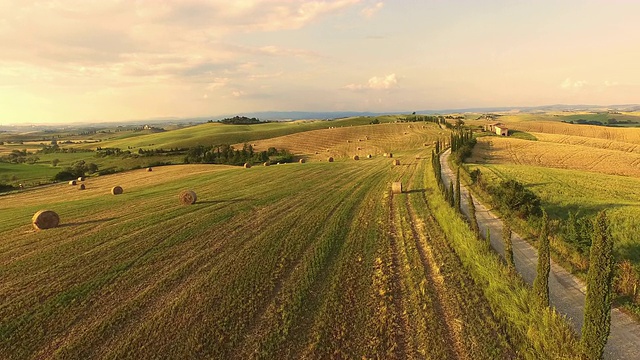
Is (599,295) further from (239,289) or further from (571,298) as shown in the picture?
(239,289)

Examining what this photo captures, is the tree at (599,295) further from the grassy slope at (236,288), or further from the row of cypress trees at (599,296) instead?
the grassy slope at (236,288)

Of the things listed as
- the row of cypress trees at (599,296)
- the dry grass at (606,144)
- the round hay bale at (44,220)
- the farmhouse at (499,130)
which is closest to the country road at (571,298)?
the row of cypress trees at (599,296)

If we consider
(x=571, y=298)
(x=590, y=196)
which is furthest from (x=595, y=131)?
(x=571, y=298)

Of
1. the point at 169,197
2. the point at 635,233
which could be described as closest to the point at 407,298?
the point at 635,233

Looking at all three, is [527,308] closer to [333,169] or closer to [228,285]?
[228,285]

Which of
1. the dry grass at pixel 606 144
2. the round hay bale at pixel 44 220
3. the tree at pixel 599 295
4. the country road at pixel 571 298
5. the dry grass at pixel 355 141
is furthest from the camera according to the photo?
the dry grass at pixel 355 141

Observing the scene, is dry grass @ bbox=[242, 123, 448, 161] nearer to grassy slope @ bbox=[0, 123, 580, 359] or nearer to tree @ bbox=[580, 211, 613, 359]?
grassy slope @ bbox=[0, 123, 580, 359]

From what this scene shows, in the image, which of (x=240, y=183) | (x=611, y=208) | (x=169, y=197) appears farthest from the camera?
(x=240, y=183)
